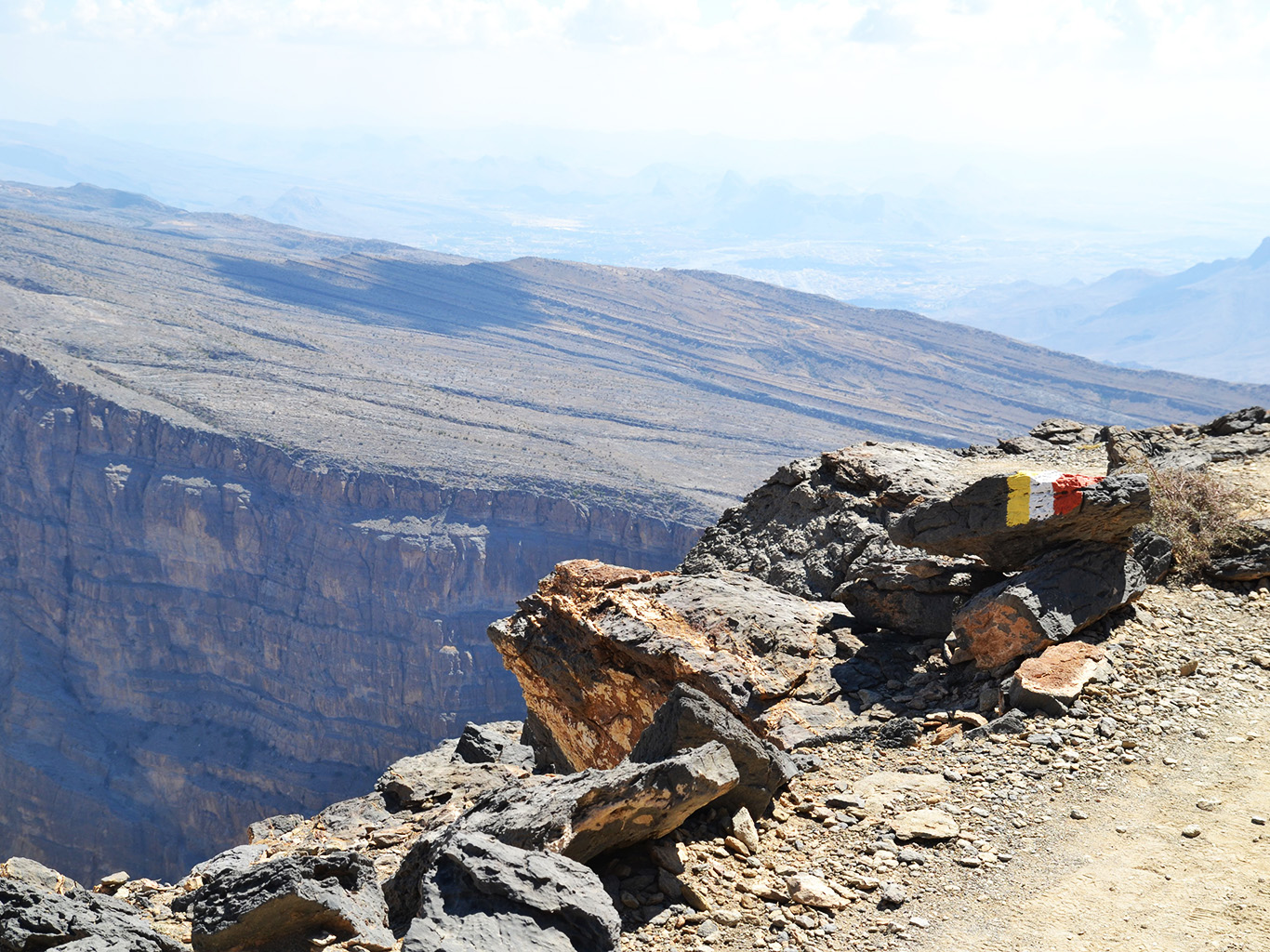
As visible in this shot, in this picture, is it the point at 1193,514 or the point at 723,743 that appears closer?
the point at 723,743

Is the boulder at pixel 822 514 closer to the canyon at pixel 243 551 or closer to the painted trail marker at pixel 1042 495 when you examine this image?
the painted trail marker at pixel 1042 495

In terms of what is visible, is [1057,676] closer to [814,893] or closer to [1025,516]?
[1025,516]

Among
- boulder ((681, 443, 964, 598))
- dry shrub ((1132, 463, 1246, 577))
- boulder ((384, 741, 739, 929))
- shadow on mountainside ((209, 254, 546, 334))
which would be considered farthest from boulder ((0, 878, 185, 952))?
shadow on mountainside ((209, 254, 546, 334))

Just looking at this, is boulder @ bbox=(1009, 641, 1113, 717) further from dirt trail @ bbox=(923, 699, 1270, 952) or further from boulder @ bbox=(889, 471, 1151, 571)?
boulder @ bbox=(889, 471, 1151, 571)

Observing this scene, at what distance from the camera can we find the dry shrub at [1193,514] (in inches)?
367

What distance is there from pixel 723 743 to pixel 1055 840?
1.99 m

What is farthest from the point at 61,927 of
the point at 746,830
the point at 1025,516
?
the point at 1025,516

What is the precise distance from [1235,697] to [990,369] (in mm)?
134934

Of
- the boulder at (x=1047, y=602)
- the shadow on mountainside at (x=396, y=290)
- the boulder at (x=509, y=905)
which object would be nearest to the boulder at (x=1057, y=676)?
the boulder at (x=1047, y=602)

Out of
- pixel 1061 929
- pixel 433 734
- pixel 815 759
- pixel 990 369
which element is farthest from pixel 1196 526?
pixel 990 369

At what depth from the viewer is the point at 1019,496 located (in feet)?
26.8

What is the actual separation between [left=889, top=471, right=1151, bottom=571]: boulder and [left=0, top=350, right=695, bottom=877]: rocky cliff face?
51574mm

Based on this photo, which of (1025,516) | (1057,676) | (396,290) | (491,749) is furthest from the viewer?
(396,290)

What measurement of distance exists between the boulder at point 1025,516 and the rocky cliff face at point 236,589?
5157 centimetres
